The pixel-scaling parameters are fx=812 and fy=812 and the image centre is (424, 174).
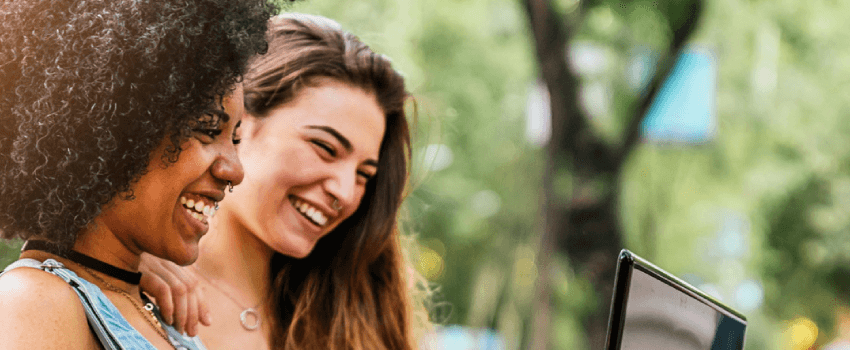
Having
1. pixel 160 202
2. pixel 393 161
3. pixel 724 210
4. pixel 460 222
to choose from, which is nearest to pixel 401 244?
pixel 393 161

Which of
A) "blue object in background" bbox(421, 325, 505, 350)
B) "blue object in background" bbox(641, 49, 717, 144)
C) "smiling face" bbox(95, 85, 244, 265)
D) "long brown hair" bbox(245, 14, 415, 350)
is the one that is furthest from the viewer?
"blue object in background" bbox(641, 49, 717, 144)

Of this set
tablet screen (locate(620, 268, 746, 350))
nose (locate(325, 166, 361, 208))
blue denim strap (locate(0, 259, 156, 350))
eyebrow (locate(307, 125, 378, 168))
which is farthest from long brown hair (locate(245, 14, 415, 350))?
tablet screen (locate(620, 268, 746, 350))

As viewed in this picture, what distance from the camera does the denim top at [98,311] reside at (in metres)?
1.12

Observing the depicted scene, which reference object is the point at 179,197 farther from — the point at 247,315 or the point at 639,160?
the point at 639,160

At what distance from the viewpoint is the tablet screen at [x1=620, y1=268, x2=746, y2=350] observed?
1173 mm

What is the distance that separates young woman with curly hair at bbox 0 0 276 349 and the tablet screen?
688 millimetres

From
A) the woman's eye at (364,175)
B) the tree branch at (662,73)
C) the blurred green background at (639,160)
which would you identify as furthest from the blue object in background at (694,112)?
the woman's eye at (364,175)

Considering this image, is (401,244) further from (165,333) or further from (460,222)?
(460,222)

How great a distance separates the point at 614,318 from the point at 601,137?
15.1 ft

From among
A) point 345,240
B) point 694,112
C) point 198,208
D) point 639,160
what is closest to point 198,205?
point 198,208

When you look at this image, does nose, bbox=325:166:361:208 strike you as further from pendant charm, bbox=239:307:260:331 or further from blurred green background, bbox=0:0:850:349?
blurred green background, bbox=0:0:850:349

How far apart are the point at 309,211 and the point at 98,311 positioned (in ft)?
3.34

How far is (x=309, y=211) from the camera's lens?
2.14 m

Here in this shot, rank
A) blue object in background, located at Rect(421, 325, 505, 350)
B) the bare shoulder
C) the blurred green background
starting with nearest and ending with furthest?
the bare shoulder
the blurred green background
blue object in background, located at Rect(421, 325, 505, 350)
